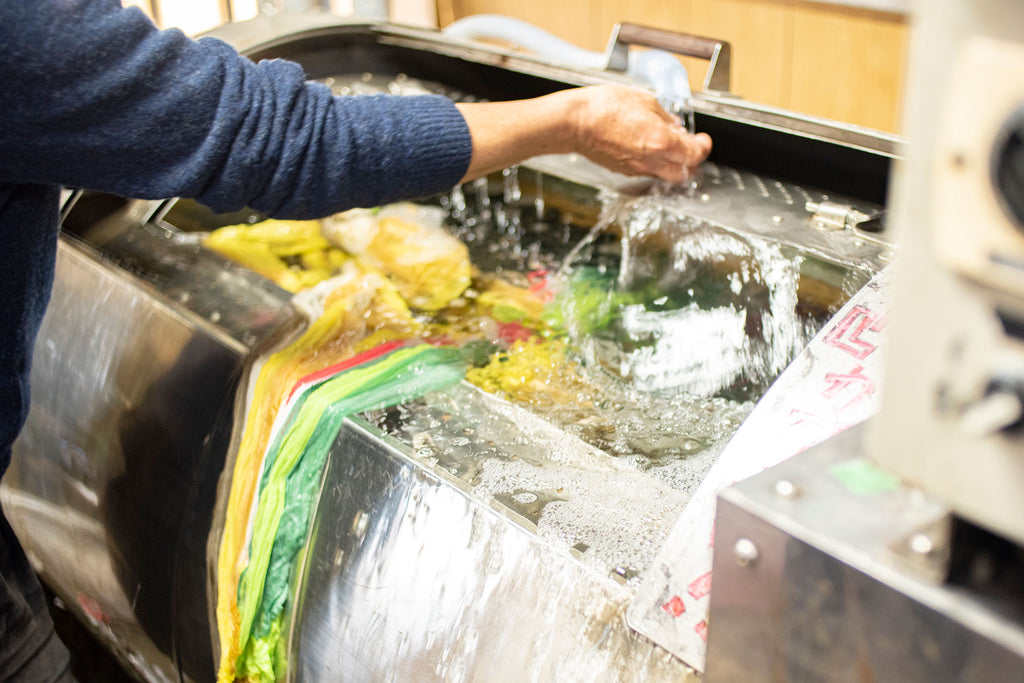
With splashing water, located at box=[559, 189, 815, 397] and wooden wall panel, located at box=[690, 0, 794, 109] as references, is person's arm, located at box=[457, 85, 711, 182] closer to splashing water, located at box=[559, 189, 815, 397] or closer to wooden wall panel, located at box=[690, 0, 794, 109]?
splashing water, located at box=[559, 189, 815, 397]

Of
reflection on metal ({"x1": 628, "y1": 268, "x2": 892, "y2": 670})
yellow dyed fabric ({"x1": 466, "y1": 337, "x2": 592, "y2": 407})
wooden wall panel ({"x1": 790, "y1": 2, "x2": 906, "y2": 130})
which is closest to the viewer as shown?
reflection on metal ({"x1": 628, "y1": 268, "x2": 892, "y2": 670})

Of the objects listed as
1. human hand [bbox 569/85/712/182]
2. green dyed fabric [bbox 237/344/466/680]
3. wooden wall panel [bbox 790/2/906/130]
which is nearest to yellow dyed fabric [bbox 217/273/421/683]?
green dyed fabric [bbox 237/344/466/680]

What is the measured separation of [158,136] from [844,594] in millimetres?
826

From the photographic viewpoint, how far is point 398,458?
3.24ft

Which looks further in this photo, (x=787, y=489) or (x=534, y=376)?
(x=534, y=376)

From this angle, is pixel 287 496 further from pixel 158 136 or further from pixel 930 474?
pixel 930 474

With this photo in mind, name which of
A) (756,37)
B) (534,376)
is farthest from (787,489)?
(756,37)

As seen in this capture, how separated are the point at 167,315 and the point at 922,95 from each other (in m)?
1.13

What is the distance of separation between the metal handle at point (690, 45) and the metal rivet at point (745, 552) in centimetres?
120

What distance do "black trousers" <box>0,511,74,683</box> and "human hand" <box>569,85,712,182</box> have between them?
101 cm

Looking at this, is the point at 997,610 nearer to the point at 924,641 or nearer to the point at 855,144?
the point at 924,641

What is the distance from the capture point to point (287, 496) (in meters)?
1.09

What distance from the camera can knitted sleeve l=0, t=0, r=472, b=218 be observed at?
875mm

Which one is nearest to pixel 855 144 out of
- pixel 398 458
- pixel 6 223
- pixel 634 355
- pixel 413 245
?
pixel 634 355
